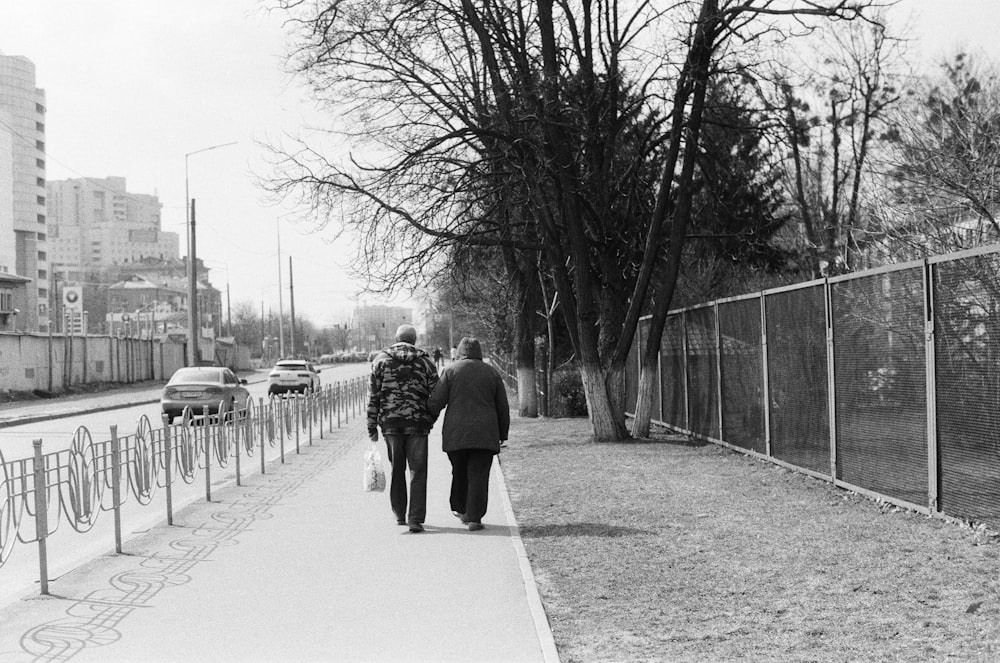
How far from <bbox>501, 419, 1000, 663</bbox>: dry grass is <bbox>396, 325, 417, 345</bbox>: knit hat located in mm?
2010

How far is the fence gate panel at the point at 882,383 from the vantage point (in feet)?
31.7

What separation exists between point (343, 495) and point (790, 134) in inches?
458

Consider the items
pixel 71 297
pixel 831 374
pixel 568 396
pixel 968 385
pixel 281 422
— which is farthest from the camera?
pixel 71 297

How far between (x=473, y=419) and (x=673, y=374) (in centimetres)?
1180

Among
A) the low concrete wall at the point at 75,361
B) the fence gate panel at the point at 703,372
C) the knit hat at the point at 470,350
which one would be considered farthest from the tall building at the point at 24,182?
the knit hat at the point at 470,350

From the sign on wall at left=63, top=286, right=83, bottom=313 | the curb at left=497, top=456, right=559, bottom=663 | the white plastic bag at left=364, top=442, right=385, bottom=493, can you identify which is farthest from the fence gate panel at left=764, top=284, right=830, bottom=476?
the sign on wall at left=63, top=286, right=83, bottom=313

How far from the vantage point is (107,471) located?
9.33 meters

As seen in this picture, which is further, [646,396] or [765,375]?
[646,396]

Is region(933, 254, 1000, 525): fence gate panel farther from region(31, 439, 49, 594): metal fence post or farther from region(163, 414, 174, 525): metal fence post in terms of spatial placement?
region(163, 414, 174, 525): metal fence post

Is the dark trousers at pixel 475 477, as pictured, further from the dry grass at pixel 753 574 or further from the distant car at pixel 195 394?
the distant car at pixel 195 394

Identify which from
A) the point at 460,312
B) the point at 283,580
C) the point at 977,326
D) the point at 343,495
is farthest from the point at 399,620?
the point at 460,312

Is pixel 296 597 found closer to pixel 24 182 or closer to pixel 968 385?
pixel 968 385

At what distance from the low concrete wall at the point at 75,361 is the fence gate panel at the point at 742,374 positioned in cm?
3129

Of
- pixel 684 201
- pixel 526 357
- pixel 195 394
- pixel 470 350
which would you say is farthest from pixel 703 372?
pixel 195 394
